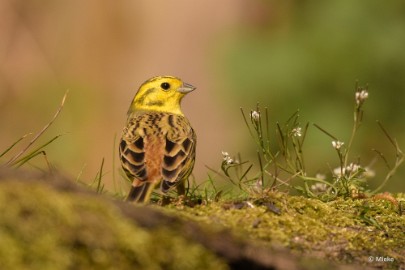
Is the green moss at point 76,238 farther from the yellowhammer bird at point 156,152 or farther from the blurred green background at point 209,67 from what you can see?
the blurred green background at point 209,67

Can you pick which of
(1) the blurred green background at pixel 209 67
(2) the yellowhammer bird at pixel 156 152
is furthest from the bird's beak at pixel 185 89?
(1) the blurred green background at pixel 209 67

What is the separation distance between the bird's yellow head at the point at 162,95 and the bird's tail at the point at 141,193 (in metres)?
2.06

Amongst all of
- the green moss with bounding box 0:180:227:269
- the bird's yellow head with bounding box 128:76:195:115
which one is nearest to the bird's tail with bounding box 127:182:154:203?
the green moss with bounding box 0:180:227:269

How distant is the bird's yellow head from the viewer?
7172 mm


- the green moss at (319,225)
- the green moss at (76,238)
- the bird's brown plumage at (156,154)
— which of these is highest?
the bird's brown plumage at (156,154)

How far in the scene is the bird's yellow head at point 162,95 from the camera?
7.17 m

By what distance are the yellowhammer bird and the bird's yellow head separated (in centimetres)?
29

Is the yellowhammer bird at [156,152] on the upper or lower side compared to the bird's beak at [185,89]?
lower

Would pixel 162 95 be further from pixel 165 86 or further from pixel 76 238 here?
pixel 76 238

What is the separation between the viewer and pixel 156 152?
5.49 metres

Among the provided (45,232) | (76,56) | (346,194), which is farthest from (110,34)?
(45,232)

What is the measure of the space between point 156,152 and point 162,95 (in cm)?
176

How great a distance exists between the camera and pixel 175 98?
7195 mm

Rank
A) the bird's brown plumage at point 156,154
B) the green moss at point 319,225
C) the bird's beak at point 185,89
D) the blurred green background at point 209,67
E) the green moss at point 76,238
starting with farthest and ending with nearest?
the blurred green background at point 209,67, the bird's beak at point 185,89, the bird's brown plumage at point 156,154, the green moss at point 319,225, the green moss at point 76,238
